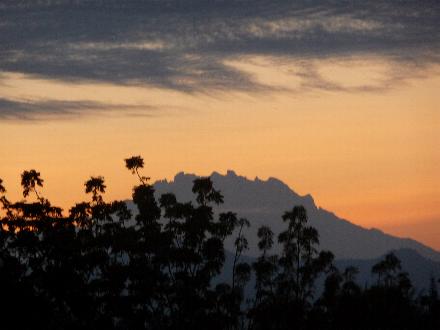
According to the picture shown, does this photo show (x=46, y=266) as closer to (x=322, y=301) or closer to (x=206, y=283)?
(x=206, y=283)

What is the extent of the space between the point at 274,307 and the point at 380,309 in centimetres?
2163

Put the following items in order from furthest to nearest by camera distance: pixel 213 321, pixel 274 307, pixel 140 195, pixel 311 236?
pixel 311 236 < pixel 274 307 < pixel 140 195 < pixel 213 321

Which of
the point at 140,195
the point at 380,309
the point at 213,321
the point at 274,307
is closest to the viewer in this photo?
the point at 213,321

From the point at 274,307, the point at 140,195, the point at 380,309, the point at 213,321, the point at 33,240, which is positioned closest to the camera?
the point at 33,240

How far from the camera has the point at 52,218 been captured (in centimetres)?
6031

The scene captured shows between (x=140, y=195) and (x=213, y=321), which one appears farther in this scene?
(x=140, y=195)

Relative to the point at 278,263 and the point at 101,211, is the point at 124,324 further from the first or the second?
the point at 278,263

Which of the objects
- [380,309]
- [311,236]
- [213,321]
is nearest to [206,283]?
[213,321]

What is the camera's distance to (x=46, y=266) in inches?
2292

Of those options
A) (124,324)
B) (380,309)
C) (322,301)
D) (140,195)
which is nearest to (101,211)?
(140,195)

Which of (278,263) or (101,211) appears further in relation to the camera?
(278,263)

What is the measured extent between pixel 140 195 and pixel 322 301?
33072mm

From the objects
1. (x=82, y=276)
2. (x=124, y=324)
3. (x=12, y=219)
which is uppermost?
(x=12, y=219)

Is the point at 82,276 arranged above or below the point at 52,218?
below
